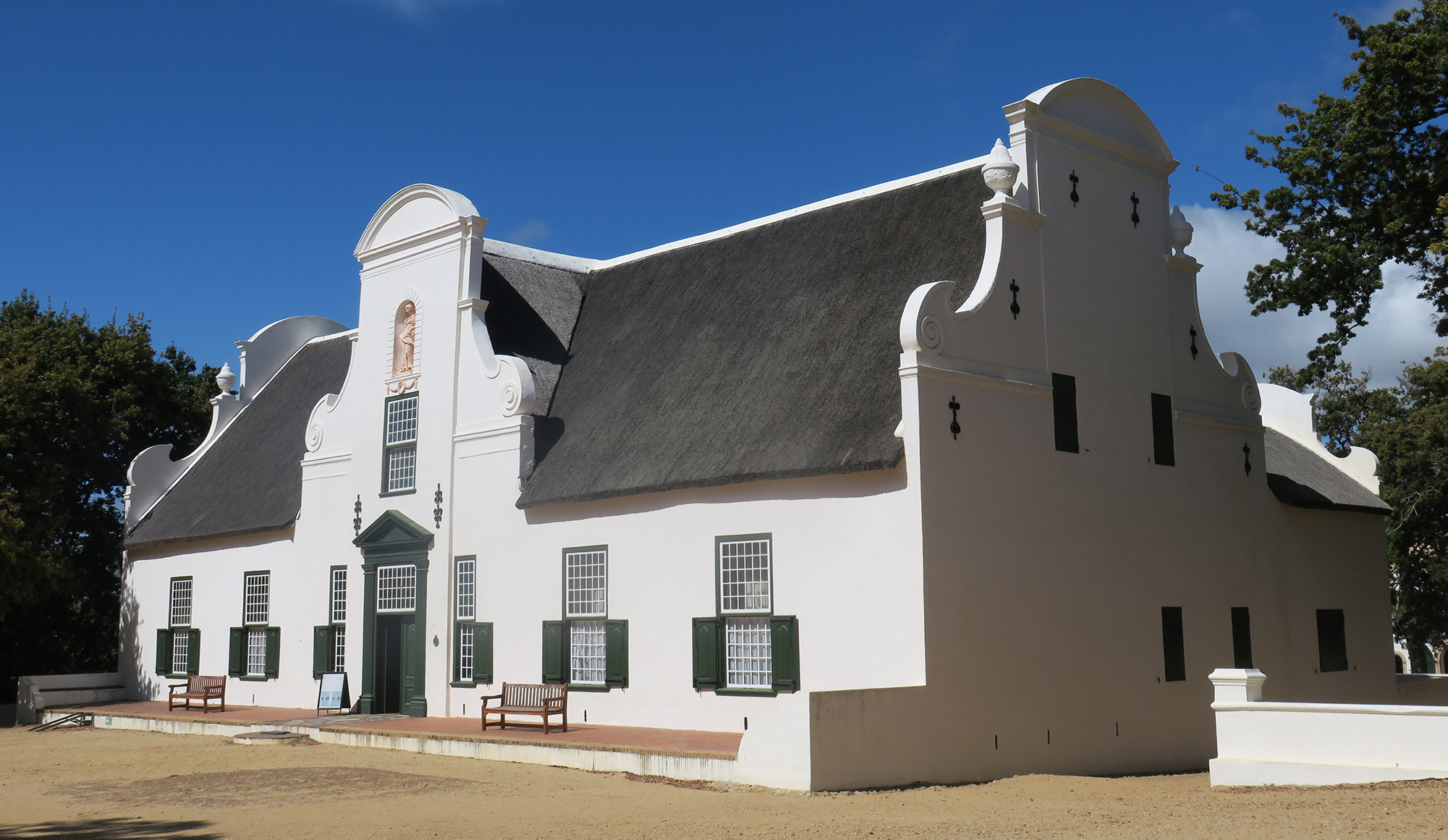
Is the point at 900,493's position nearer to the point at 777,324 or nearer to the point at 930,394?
the point at 930,394

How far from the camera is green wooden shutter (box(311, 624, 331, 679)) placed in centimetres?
2356

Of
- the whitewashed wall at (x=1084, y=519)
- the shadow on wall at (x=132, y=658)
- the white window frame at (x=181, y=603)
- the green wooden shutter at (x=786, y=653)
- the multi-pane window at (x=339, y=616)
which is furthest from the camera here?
the shadow on wall at (x=132, y=658)

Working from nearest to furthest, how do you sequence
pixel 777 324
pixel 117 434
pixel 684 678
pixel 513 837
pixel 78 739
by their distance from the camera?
pixel 513 837 < pixel 684 678 < pixel 777 324 < pixel 78 739 < pixel 117 434

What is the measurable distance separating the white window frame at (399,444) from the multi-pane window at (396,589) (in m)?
1.43

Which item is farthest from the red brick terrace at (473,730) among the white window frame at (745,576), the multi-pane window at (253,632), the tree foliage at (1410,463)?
the tree foliage at (1410,463)

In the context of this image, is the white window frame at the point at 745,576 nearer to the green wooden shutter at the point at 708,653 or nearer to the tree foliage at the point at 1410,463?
the green wooden shutter at the point at 708,653

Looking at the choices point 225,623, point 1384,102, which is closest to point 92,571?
point 225,623

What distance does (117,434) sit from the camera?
30.5m

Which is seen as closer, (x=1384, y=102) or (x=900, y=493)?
(x=900, y=493)

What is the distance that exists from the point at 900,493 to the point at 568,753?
17.6 feet

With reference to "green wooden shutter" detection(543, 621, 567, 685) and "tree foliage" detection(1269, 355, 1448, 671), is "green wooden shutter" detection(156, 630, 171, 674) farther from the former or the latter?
"tree foliage" detection(1269, 355, 1448, 671)

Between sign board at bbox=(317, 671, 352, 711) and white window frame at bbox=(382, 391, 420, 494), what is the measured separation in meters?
3.50

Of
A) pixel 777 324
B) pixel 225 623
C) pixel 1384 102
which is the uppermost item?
pixel 1384 102

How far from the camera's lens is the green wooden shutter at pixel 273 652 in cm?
2486
